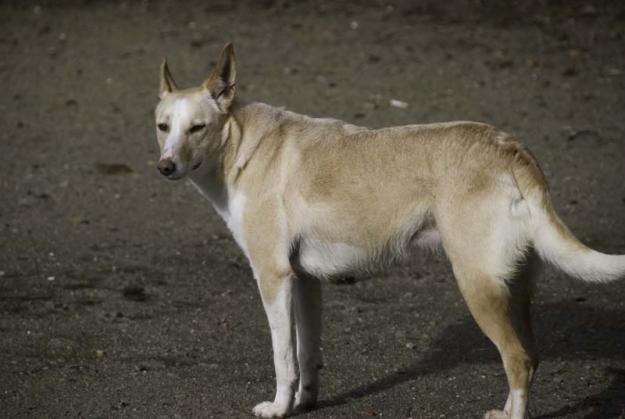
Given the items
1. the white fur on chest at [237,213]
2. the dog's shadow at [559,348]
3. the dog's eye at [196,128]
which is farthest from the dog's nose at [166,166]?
the dog's shadow at [559,348]

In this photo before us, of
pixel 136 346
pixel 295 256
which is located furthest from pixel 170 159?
pixel 136 346

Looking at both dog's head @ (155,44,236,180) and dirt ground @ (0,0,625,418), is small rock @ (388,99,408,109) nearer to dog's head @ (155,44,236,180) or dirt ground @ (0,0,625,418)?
dirt ground @ (0,0,625,418)

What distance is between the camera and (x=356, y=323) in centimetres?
689

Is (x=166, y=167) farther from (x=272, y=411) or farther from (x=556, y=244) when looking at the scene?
(x=556, y=244)

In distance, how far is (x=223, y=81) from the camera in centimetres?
578

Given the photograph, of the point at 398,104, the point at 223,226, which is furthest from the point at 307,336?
the point at 398,104

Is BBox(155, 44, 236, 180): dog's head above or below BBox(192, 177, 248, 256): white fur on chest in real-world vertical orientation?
above

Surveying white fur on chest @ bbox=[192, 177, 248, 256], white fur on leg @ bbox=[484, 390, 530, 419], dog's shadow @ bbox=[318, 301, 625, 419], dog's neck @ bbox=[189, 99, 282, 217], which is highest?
dog's neck @ bbox=[189, 99, 282, 217]

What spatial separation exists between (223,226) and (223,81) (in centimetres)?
317

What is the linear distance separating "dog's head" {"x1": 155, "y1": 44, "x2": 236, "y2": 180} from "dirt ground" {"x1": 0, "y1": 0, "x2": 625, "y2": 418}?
131 centimetres

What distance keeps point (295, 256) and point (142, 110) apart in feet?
20.8

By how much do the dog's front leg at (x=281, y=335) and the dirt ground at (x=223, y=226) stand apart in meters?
0.27

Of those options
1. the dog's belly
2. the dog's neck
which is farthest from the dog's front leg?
the dog's neck

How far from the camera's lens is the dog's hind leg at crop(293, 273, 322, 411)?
571cm
